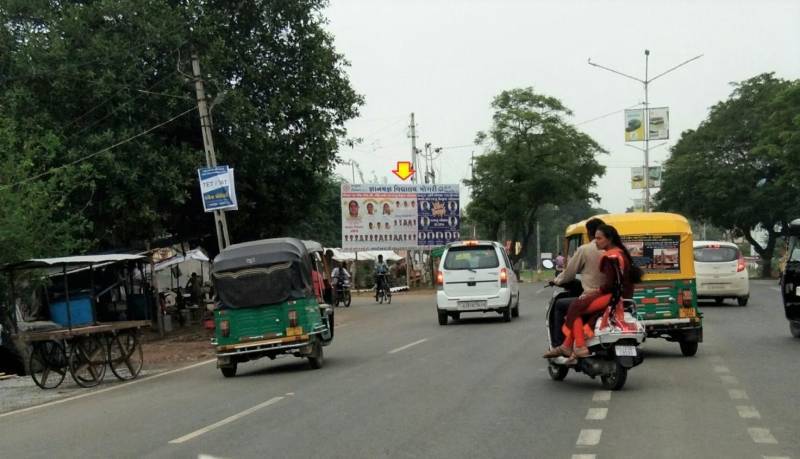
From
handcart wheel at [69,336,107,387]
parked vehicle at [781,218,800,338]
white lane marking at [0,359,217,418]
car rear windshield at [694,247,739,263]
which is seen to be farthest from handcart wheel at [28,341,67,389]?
car rear windshield at [694,247,739,263]

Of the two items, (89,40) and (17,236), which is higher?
(89,40)

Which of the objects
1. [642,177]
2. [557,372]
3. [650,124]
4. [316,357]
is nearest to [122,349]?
[316,357]

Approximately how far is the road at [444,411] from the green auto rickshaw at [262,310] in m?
0.41

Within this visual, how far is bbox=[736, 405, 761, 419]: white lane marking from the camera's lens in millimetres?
9461

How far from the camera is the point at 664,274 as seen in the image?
15.1 m

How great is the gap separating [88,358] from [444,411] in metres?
7.89

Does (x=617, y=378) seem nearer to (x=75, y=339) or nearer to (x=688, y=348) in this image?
(x=688, y=348)

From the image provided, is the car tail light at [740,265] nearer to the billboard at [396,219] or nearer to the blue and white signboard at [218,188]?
the blue and white signboard at [218,188]

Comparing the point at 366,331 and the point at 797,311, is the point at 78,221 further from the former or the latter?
the point at 797,311

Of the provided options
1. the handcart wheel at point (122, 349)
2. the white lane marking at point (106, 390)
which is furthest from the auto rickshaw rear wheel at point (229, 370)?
the handcart wheel at point (122, 349)

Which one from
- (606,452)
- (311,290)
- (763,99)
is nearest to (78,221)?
(311,290)

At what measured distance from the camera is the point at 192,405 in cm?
1190

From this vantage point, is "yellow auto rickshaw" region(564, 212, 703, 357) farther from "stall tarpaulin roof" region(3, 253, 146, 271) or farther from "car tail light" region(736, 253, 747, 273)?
"car tail light" region(736, 253, 747, 273)

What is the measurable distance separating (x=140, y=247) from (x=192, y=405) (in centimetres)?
2112
